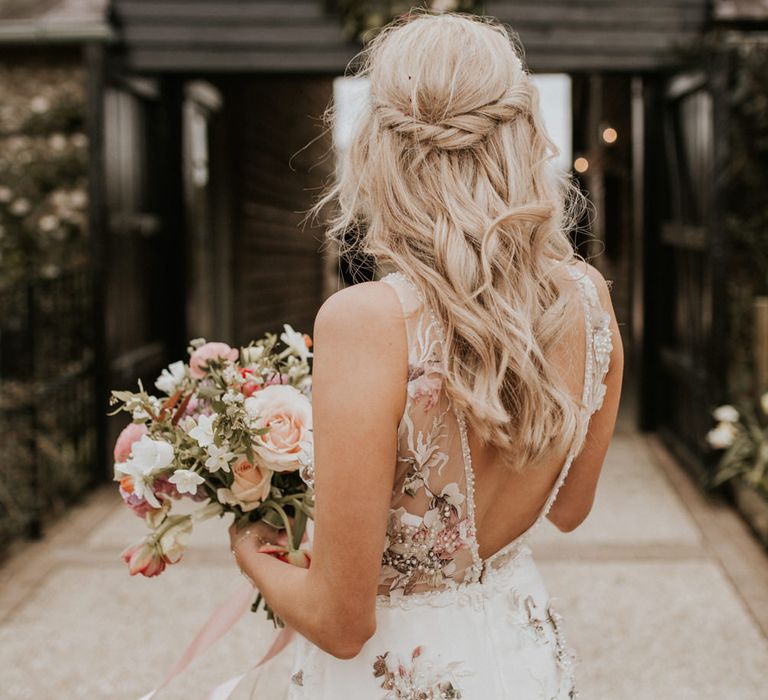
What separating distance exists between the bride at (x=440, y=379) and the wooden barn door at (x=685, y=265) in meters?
4.18

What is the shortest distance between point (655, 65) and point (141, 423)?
17.9ft

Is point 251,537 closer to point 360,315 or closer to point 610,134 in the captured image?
point 360,315

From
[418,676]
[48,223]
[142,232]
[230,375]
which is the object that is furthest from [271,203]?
[418,676]

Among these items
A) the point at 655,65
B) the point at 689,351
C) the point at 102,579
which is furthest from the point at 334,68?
the point at 102,579

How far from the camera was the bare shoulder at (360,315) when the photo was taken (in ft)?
3.93

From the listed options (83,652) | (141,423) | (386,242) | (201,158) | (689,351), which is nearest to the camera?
(386,242)

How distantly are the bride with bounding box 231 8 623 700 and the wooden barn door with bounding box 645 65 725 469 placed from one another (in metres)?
4.18

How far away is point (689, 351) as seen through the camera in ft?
19.8

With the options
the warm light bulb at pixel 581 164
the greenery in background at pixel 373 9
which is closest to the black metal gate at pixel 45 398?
the greenery in background at pixel 373 9

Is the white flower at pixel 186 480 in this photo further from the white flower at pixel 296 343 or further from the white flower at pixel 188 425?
the white flower at pixel 296 343

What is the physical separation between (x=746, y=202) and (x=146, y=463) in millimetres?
4933

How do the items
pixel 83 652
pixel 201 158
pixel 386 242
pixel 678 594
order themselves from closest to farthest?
pixel 386 242 → pixel 83 652 → pixel 678 594 → pixel 201 158

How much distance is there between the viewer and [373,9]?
593 cm

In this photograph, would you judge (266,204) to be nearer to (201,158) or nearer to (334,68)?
(201,158)
